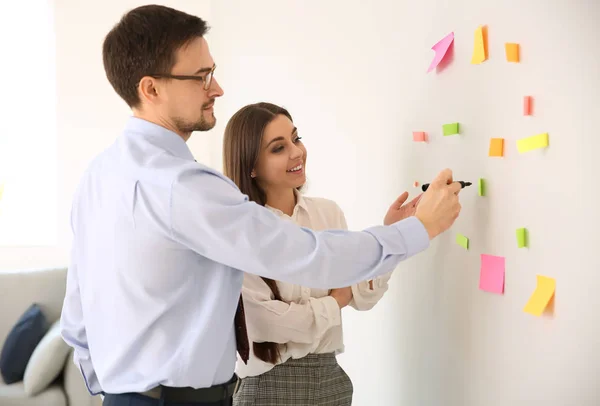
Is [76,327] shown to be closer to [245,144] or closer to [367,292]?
[245,144]

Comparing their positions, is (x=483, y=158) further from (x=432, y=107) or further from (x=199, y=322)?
(x=199, y=322)

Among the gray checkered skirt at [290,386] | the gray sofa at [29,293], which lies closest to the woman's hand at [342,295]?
the gray checkered skirt at [290,386]

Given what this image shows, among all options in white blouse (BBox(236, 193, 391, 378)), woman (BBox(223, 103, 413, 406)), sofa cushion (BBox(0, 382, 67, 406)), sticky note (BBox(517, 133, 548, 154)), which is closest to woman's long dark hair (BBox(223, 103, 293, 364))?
woman (BBox(223, 103, 413, 406))

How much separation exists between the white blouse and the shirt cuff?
1.41 feet

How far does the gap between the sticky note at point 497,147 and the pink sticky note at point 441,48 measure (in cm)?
29

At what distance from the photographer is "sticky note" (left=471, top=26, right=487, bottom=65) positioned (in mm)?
1540

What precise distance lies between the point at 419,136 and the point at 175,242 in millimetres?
783

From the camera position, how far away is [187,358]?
1.39 metres

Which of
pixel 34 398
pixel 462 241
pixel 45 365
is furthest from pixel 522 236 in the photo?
pixel 34 398

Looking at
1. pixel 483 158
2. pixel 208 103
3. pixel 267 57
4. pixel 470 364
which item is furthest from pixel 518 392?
pixel 267 57

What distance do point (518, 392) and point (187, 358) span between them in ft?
2.33

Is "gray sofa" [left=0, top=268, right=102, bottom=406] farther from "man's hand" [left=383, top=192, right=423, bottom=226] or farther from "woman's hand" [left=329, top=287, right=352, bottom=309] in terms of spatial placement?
"man's hand" [left=383, top=192, right=423, bottom=226]

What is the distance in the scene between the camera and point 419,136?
6.02ft

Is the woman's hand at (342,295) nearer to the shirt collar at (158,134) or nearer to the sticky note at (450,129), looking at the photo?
the sticky note at (450,129)
